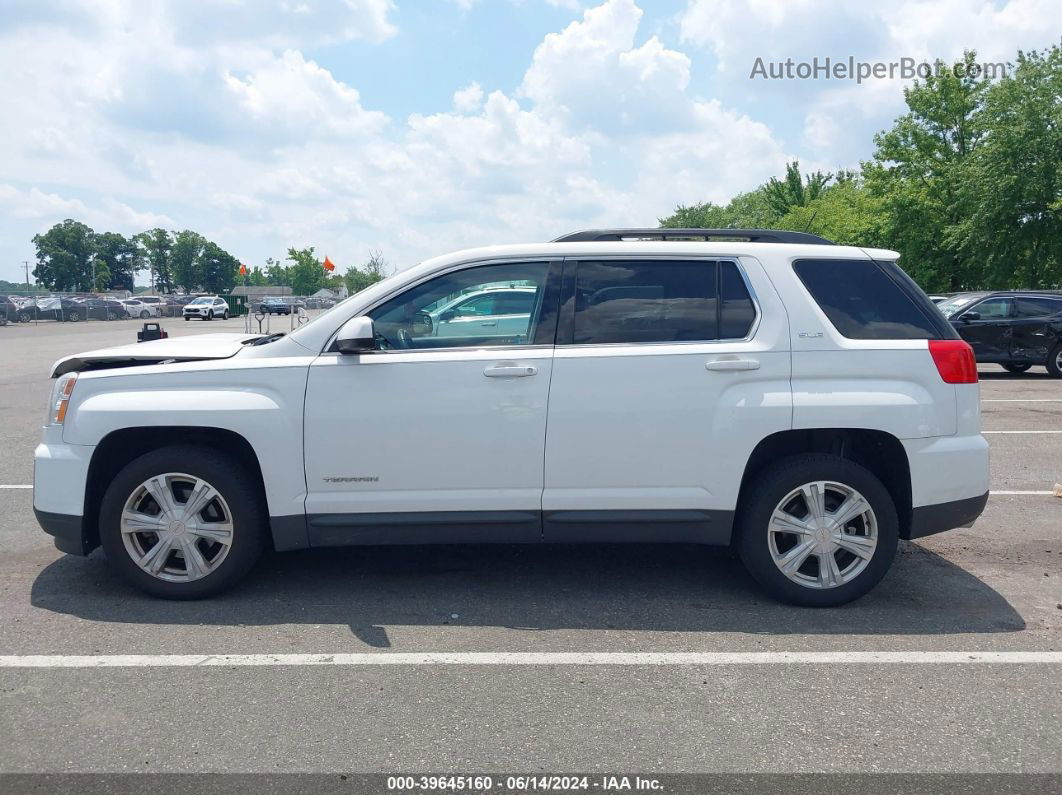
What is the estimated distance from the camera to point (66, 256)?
138m

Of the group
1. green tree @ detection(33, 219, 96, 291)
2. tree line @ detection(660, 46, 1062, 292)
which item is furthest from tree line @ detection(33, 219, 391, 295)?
tree line @ detection(660, 46, 1062, 292)

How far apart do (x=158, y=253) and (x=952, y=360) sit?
156 metres

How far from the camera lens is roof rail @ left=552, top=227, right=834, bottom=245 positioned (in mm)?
4949

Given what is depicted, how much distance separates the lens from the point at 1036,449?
932 cm

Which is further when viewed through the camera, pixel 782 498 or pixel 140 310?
pixel 140 310

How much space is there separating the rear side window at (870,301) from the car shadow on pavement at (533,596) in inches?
56.7

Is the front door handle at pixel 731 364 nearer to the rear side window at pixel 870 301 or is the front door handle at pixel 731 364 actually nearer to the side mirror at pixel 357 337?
the rear side window at pixel 870 301

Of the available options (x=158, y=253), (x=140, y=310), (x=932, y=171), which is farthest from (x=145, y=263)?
(x=932, y=171)

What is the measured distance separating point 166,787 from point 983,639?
11.8 feet

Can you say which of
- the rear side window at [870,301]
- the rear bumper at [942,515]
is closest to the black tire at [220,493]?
the rear side window at [870,301]

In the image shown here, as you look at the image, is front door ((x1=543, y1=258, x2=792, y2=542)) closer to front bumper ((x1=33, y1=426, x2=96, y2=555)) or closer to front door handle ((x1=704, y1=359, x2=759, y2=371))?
front door handle ((x1=704, y1=359, x2=759, y2=371))

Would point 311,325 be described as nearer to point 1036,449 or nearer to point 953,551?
point 953,551

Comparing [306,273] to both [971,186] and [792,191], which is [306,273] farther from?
[971,186]

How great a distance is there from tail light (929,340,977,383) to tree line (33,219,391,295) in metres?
133
